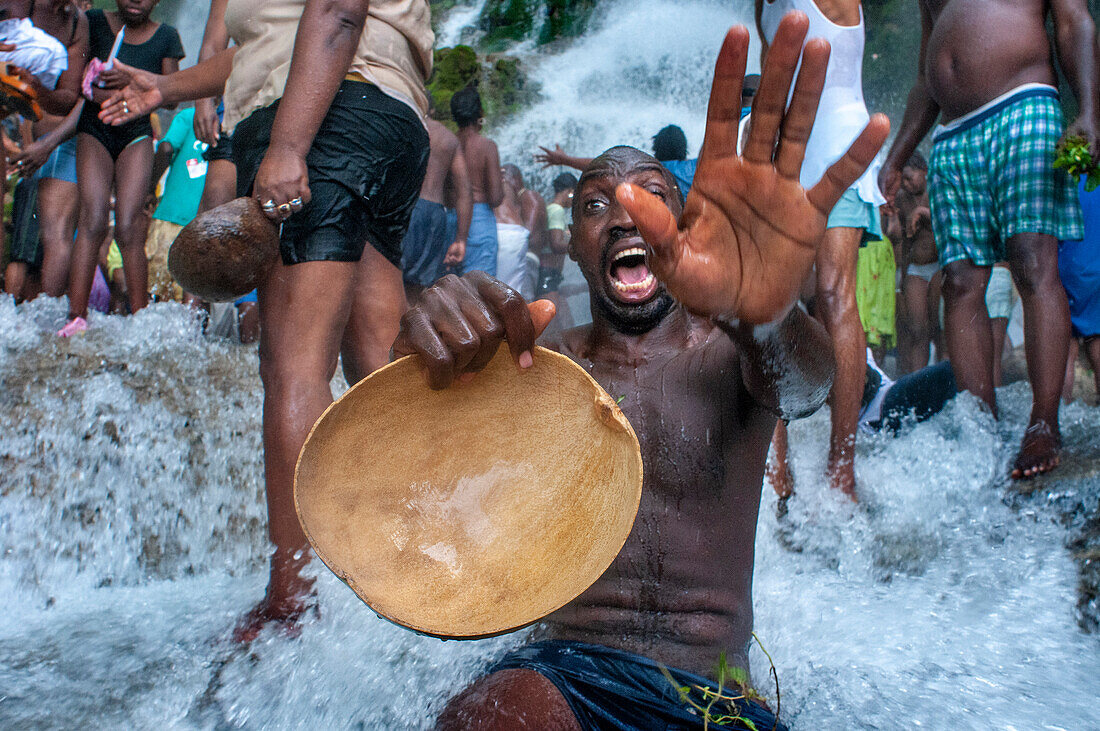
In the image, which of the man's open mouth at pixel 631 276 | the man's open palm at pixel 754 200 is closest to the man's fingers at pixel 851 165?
the man's open palm at pixel 754 200

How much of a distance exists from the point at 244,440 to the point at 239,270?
1654 mm

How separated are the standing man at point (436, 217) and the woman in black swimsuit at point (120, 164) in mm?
1386

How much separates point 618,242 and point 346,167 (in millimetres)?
778

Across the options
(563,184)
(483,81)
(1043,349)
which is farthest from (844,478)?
(483,81)

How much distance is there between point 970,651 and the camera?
2.26m

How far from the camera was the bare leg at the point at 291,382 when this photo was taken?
1.94 meters

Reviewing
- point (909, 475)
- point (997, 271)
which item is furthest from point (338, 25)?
point (997, 271)

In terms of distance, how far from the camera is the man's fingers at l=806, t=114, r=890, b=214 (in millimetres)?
1118

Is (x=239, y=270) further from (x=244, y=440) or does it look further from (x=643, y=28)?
(x=643, y=28)

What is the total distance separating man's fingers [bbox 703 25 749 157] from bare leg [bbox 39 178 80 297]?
3.95 meters

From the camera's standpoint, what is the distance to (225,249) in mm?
1905

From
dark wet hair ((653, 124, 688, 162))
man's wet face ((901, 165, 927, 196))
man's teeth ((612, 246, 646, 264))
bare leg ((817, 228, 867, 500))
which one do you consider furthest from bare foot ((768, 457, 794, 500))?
man's wet face ((901, 165, 927, 196))

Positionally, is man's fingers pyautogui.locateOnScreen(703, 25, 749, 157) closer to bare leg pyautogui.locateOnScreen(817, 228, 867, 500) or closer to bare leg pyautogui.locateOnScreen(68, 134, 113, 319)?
bare leg pyautogui.locateOnScreen(817, 228, 867, 500)

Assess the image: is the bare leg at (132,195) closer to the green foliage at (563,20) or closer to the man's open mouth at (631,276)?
the man's open mouth at (631,276)
